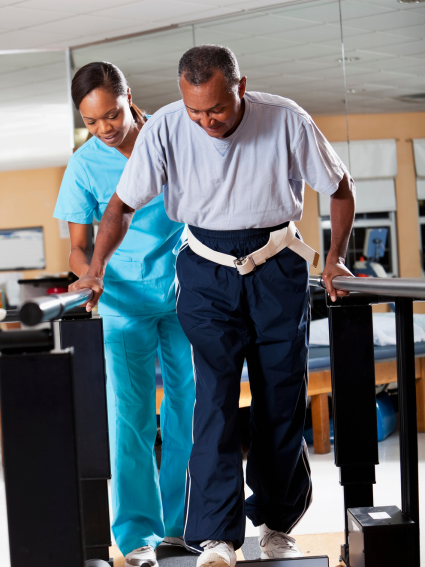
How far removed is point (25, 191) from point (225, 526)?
17.6ft

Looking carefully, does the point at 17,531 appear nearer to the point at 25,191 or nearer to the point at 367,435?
the point at 367,435

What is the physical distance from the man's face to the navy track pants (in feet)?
0.89

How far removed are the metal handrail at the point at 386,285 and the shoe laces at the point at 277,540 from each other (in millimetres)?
689

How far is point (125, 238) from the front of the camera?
6.51 ft

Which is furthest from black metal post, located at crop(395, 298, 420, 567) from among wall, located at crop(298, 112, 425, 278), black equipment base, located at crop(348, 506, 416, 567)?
wall, located at crop(298, 112, 425, 278)

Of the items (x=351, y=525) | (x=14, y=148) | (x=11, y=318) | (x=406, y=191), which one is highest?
(x=14, y=148)

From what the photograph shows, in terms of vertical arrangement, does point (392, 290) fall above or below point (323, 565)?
above

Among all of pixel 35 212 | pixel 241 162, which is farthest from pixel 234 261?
pixel 35 212

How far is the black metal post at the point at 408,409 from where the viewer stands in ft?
4.50

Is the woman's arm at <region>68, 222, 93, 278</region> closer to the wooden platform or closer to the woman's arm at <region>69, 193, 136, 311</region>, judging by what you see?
the woman's arm at <region>69, 193, 136, 311</region>

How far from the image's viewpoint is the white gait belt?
5.12ft

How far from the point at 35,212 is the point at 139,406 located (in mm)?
4695

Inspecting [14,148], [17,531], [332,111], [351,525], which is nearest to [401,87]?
[332,111]

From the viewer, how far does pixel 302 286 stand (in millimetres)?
1641
